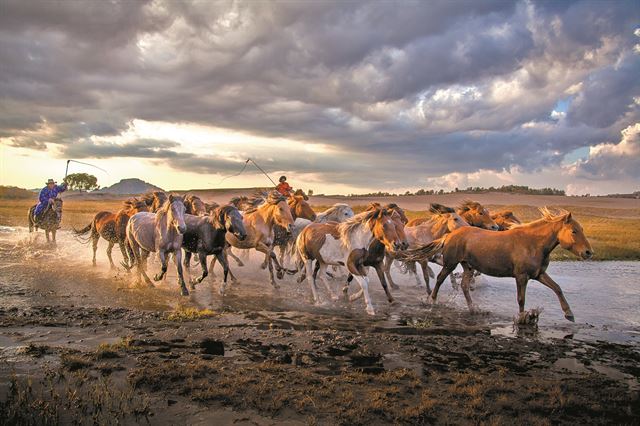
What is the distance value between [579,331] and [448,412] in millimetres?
4855

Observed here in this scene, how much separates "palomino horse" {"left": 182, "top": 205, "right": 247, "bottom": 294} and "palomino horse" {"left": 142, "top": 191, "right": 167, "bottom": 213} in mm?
2063

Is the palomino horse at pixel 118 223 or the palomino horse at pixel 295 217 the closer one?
the palomino horse at pixel 295 217

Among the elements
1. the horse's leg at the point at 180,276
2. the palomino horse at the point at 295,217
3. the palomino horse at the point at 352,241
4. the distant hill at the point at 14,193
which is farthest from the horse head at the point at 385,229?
the distant hill at the point at 14,193

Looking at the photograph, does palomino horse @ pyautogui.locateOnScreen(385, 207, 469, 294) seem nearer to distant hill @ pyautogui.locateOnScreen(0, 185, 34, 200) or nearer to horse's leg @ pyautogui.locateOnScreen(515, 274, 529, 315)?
horse's leg @ pyautogui.locateOnScreen(515, 274, 529, 315)

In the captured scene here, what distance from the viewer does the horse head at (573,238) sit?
27.4ft

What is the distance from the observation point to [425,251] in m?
10.2

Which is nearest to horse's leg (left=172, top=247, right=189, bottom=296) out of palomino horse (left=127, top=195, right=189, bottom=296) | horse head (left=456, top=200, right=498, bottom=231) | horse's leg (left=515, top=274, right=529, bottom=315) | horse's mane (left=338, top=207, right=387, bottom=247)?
palomino horse (left=127, top=195, right=189, bottom=296)

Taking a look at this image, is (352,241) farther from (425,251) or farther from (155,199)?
(155,199)

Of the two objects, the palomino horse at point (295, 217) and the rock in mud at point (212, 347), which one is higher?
the palomino horse at point (295, 217)

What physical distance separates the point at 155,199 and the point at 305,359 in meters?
9.91

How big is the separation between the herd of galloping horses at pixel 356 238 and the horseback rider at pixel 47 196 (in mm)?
7434

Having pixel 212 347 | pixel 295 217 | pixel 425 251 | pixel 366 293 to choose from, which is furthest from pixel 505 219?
pixel 212 347

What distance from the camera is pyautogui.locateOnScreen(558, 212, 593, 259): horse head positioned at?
834 centimetres

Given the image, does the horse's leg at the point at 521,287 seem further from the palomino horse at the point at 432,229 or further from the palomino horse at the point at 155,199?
the palomino horse at the point at 155,199
